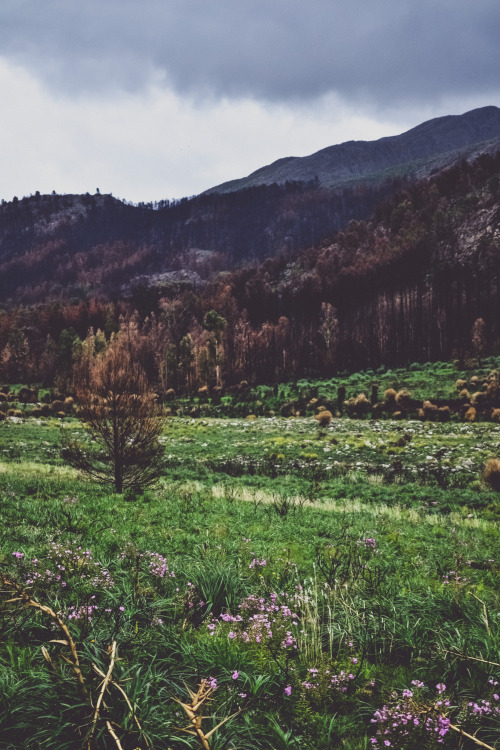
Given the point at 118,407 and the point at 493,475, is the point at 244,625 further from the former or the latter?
the point at 493,475

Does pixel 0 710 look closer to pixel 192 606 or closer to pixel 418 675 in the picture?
pixel 192 606

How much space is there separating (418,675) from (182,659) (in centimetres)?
200

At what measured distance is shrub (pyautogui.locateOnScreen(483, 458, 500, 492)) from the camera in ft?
43.5

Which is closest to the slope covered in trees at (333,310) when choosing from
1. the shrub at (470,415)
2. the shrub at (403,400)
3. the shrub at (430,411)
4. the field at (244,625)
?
the shrub at (403,400)

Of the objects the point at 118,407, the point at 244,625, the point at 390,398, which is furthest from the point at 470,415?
the point at 244,625

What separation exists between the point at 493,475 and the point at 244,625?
1284cm

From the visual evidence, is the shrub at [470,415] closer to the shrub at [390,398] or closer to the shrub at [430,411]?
the shrub at [430,411]

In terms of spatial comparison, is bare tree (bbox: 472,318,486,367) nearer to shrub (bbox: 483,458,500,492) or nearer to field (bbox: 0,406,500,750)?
shrub (bbox: 483,458,500,492)

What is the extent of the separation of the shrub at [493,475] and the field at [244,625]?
3771 mm

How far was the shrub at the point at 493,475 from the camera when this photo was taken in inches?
521

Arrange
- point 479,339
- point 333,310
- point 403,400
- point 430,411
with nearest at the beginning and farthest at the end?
point 430,411, point 403,400, point 479,339, point 333,310

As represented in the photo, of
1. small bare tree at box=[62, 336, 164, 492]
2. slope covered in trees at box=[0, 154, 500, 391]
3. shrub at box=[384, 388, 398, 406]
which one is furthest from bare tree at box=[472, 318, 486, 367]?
small bare tree at box=[62, 336, 164, 492]

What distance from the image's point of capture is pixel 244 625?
3.85 m

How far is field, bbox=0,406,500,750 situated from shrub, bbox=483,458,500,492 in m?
3.77
